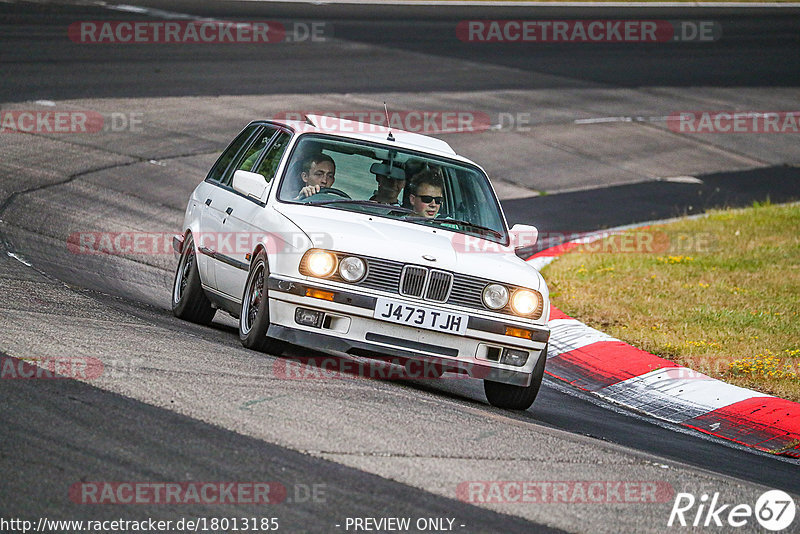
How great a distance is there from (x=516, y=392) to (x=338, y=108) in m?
13.5

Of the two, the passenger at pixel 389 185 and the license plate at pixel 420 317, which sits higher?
the passenger at pixel 389 185

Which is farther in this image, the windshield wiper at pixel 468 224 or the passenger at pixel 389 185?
the passenger at pixel 389 185

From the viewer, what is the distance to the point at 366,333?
7.43 metres

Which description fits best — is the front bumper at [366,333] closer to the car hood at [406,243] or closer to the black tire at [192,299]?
the car hood at [406,243]

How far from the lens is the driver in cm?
847

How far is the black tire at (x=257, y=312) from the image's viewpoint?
7680 millimetres

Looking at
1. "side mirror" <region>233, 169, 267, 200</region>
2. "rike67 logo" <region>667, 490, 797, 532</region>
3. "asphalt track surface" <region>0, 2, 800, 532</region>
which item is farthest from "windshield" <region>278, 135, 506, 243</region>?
"rike67 logo" <region>667, 490, 797, 532</region>

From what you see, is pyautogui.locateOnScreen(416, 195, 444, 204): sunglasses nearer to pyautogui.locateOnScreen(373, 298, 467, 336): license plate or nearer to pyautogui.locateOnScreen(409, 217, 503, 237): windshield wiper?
pyautogui.locateOnScreen(409, 217, 503, 237): windshield wiper

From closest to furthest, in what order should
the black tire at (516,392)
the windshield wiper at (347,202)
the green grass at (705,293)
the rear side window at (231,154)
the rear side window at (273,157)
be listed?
the black tire at (516,392) → the windshield wiper at (347,202) → the rear side window at (273,157) → the rear side window at (231,154) → the green grass at (705,293)

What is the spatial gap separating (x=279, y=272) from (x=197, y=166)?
9.45 meters

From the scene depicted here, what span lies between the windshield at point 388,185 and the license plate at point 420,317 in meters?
1.00

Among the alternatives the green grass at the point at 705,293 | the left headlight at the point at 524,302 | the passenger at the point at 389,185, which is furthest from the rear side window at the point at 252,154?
the green grass at the point at 705,293

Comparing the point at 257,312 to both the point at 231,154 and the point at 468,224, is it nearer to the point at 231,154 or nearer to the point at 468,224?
the point at 468,224

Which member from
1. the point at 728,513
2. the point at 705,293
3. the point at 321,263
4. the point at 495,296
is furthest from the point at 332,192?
the point at 705,293
